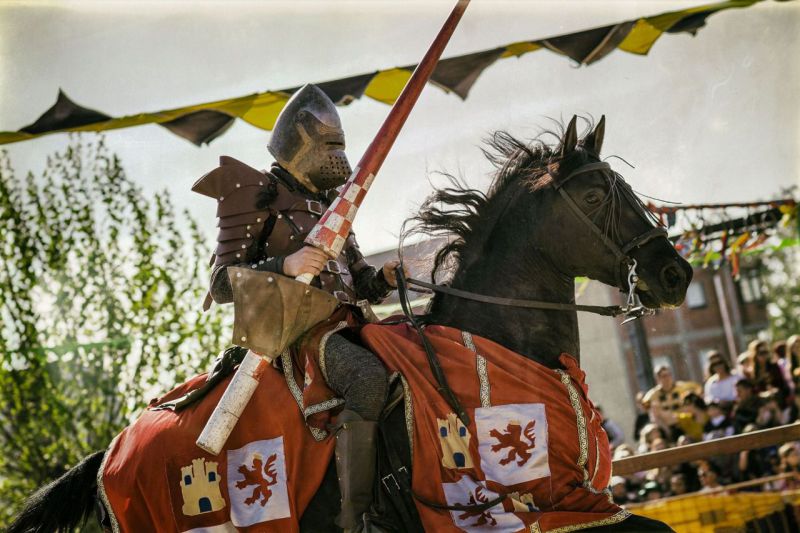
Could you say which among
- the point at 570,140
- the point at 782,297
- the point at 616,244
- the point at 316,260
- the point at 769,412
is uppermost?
the point at 782,297

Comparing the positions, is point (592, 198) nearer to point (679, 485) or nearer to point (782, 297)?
point (679, 485)

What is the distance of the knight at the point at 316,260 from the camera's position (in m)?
3.59

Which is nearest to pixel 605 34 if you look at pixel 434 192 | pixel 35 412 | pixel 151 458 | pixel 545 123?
pixel 545 123

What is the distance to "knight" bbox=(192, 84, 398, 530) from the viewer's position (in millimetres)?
3590

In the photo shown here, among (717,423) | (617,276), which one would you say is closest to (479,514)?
(617,276)

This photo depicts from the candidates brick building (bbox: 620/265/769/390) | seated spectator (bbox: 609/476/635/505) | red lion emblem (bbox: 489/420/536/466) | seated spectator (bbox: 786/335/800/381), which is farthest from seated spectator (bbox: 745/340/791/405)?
brick building (bbox: 620/265/769/390)

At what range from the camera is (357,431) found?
3.56m

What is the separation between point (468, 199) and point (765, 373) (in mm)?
4435

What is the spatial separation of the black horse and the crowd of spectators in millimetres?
3389

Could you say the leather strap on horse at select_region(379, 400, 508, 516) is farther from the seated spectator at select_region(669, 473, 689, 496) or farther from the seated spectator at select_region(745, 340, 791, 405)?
the seated spectator at select_region(745, 340, 791, 405)

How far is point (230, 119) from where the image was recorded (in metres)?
6.82

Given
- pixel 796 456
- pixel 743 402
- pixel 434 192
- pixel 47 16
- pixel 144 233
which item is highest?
pixel 47 16

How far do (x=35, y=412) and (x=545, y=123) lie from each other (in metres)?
6.01

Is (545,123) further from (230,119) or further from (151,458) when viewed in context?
(230,119)
